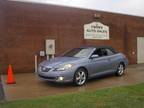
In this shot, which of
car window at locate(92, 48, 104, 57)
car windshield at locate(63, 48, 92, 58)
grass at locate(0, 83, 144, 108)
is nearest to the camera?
grass at locate(0, 83, 144, 108)

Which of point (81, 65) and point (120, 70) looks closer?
point (81, 65)

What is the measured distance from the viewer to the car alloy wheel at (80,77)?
10113 millimetres

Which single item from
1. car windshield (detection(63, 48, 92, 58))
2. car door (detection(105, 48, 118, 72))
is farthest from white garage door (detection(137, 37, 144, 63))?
car windshield (detection(63, 48, 92, 58))

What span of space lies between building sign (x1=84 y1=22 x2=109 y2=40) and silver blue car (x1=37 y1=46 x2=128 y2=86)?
4.69 metres

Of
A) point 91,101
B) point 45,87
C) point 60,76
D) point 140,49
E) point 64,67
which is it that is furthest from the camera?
point 140,49

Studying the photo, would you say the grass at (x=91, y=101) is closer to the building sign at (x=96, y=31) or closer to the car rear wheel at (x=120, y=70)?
the car rear wheel at (x=120, y=70)

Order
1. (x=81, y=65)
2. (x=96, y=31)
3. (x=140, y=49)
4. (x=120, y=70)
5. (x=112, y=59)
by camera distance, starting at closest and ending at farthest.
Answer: (x=81, y=65), (x=112, y=59), (x=120, y=70), (x=96, y=31), (x=140, y=49)

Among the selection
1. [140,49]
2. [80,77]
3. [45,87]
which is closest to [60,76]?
[45,87]

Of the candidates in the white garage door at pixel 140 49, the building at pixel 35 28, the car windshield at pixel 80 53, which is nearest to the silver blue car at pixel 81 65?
the car windshield at pixel 80 53

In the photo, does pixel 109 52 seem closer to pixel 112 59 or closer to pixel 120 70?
pixel 112 59

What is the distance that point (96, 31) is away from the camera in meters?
17.3

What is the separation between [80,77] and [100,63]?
1.33 metres

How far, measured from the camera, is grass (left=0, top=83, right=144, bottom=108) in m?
6.97

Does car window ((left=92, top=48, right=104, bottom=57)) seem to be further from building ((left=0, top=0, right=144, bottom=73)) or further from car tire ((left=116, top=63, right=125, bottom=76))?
building ((left=0, top=0, right=144, bottom=73))
